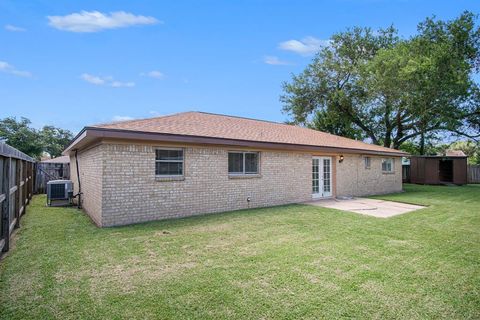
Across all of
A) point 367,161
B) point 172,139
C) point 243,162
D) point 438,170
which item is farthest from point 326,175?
point 438,170

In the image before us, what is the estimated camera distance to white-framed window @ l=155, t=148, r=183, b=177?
308 inches

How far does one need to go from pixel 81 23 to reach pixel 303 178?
11720 millimetres

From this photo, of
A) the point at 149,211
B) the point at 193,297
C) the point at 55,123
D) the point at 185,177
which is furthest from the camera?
the point at 55,123

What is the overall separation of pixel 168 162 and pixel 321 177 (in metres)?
7.36

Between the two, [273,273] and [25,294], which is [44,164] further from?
[273,273]

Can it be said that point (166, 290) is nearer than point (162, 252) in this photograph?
Yes

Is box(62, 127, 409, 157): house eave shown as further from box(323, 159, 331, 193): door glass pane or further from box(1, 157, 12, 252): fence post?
→ box(1, 157, 12, 252): fence post

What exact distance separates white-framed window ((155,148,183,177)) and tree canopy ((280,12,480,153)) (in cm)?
1593

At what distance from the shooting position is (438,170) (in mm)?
21469

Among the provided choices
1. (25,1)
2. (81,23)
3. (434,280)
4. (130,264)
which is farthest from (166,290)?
(81,23)

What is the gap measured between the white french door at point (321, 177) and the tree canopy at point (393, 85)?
9.50m

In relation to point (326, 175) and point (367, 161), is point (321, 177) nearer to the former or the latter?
point (326, 175)

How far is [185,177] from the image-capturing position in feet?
27.0

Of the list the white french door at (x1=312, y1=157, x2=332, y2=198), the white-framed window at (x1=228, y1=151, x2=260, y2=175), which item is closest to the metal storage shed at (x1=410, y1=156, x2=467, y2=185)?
the white french door at (x1=312, y1=157, x2=332, y2=198)
